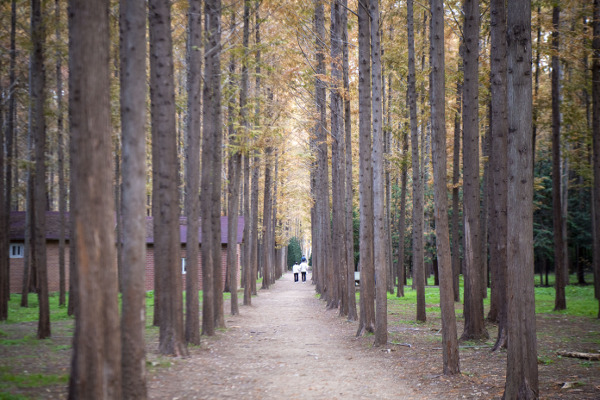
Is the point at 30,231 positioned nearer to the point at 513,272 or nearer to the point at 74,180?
the point at 74,180

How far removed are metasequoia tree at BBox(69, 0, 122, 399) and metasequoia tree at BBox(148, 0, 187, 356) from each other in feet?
16.1

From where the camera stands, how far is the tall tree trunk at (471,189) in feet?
37.9

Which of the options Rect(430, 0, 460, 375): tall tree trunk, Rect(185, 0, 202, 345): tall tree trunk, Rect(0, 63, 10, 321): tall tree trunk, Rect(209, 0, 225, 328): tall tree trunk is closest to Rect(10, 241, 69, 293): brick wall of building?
Rect(0, 63, 10, 321): tall tree trunk

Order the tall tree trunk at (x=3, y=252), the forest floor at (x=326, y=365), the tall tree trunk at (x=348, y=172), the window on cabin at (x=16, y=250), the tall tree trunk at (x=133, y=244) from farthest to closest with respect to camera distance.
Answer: the window on cabin at (x=16, y=250) < the tall tree trunk at (x=348, y=172) < the tall tree trunk at (x=3, y=252) < the forest floor at (x=326, y=365) < the tall tree trunk at (x=133, y=244)

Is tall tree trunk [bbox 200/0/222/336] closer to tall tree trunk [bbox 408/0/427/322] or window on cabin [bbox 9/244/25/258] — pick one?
tall tree trunk [bbox 408/0/427/322]

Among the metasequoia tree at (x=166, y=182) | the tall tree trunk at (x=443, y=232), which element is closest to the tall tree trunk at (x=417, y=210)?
the tall tree trunk at (x=443, y=232)

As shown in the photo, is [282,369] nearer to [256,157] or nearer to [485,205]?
[485,205]

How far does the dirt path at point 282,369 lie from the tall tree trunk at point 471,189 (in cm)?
260

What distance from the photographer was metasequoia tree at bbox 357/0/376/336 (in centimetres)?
1273

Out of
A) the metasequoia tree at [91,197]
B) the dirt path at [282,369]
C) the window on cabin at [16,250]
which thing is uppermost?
the metasequoia tree at [91,197]

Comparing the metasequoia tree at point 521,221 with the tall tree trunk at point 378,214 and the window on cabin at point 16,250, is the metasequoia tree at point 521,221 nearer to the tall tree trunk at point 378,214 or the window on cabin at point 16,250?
the tall tree trunk at point 378,214

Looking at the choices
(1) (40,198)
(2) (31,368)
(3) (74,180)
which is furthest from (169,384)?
(1) (40,198)

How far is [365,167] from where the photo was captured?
13.1 meters

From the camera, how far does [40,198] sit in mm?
12656
